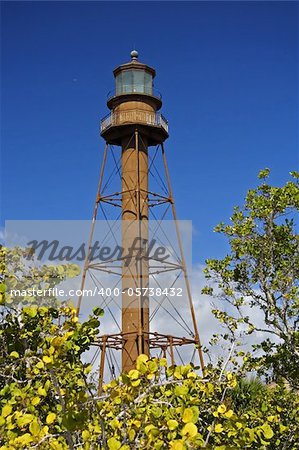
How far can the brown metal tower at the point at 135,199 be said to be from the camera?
1867cm

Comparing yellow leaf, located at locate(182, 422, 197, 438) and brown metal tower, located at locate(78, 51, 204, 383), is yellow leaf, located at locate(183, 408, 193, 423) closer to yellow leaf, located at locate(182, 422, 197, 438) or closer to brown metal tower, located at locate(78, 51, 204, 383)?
yellow leaf, located at locate(182, 422, 197, 438)

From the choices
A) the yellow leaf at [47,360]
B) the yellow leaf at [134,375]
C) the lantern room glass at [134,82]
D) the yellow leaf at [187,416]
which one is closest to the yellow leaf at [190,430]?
the yellow leaf at [187,416]

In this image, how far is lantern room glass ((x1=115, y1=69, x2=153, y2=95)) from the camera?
70.1 feet

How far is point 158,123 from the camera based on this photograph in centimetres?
2080

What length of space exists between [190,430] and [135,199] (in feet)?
53.2

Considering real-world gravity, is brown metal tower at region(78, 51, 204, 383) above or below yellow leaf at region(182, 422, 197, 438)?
above

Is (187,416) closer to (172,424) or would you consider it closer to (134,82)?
(172,424)

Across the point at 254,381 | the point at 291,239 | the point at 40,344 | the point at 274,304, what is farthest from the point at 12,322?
the point at 254,381

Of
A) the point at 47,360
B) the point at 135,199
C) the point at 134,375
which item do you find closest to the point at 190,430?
the point at 134,375

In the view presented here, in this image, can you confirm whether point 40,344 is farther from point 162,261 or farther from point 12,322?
point 162,261

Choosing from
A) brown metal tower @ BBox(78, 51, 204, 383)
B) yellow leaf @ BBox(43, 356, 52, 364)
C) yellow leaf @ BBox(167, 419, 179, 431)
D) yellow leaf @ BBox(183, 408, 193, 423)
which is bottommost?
yellow leaf @ BBox(167, 419, 179, 431)

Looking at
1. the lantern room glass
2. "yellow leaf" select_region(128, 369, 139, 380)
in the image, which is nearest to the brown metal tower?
the lantern room glass

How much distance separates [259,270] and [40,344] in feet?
21.4

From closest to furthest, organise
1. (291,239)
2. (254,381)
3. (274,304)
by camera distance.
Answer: (274,304) → (291,239) → (254,381)
